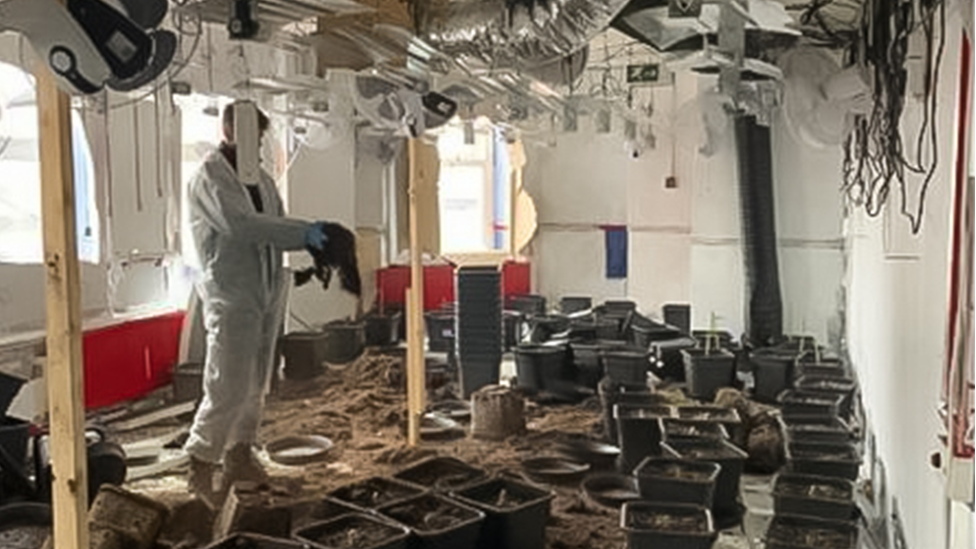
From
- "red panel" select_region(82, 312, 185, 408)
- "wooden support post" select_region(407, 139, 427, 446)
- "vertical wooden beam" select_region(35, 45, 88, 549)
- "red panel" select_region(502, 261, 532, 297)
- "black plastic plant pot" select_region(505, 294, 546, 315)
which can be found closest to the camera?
"vertical wooden beam" select_region(35, 45, 88, 549)

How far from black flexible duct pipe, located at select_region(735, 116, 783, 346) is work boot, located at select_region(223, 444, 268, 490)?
3.54 meters

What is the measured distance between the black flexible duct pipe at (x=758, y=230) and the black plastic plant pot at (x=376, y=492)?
3616mm

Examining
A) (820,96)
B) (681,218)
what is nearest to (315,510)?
(820,96)

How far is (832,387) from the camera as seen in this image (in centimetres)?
464

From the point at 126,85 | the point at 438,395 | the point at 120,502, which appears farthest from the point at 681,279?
the point at 126,85

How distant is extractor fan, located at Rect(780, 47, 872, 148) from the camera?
3467mm

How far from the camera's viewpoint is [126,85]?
83.0 inches

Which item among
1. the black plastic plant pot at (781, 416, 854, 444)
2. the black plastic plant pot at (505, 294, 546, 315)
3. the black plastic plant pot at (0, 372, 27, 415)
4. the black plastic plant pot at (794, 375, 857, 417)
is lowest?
the black plastic plant pot at (781, 416, 854, 444)

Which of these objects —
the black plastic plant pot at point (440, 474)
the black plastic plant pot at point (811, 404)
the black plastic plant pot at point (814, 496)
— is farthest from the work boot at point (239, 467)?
the black plastic plant pot at point (811, 404)

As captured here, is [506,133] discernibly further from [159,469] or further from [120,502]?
[120,502]

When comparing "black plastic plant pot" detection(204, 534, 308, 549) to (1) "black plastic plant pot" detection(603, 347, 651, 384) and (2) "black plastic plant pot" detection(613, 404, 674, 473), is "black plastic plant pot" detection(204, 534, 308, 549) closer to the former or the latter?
(2) "black plastic plant pot" detection(613, 404, 674, 473)

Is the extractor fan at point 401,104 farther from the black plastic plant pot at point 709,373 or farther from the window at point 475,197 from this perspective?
the window at point 475,197

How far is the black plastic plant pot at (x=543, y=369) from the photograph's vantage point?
5469 millimetres

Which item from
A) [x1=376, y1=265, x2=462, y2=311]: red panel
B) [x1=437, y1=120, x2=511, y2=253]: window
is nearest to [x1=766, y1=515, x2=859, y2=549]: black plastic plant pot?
[x1=376, y1=265, x2=462, y2=311]: red panel
